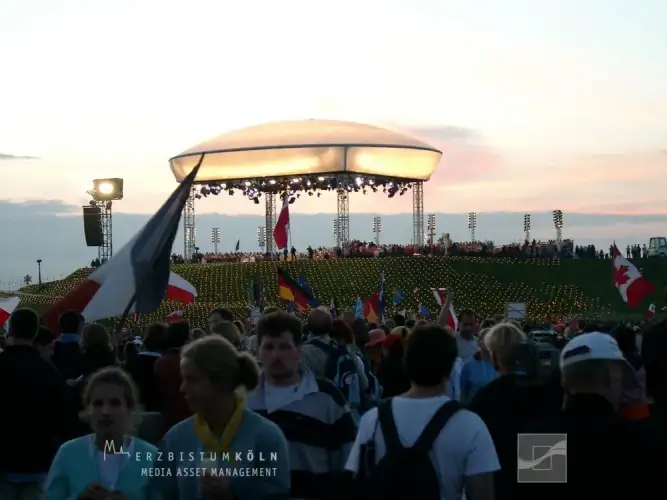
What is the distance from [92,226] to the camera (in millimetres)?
25797

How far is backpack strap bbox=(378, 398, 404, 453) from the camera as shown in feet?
13.2

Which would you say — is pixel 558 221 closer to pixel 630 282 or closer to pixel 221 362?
pixel 630 282

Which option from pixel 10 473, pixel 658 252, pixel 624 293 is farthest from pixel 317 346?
pixel 658 252

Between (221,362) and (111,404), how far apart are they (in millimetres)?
676

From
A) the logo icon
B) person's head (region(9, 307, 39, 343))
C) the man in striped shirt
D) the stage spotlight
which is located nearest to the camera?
the logo icon

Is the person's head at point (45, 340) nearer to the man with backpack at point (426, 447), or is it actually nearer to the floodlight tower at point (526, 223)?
the man with backpack at point (426, 447)

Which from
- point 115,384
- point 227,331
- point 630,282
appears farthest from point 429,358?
point 630,282

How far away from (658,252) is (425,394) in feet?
→ 191

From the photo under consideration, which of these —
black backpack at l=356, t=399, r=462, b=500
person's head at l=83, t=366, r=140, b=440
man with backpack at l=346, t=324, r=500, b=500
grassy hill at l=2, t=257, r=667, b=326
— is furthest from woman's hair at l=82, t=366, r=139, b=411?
grassy hill at l=2, t=257, r=667, b=326

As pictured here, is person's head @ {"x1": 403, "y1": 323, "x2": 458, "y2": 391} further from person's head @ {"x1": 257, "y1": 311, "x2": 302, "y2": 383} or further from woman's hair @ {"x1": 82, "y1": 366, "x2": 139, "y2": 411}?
woman's hair @ {"x1": 82, "y1": 366, "x2": 139, "y2": 411}

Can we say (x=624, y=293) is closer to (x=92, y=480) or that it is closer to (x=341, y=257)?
(x=92, y=480)

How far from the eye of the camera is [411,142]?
5344cm

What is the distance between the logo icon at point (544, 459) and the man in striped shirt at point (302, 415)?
41.0 inches

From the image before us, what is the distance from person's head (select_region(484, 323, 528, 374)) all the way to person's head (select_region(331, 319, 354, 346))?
2.21 metres
